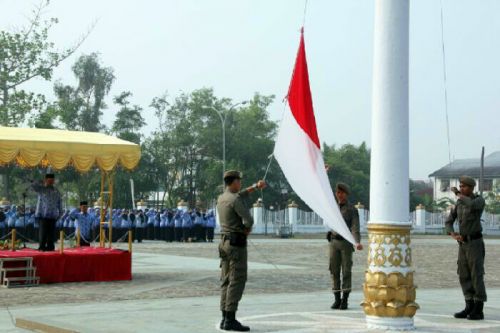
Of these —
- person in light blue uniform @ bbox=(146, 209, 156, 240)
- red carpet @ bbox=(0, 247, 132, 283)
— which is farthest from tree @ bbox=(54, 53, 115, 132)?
red carpet @ bbox=(0, 247, 132, 283)

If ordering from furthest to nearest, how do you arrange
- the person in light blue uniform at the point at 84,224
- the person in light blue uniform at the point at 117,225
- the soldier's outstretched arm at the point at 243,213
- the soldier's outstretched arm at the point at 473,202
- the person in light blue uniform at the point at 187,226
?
the person in light blue uniform at the point at 187,226, the person in light blue uniform at the point at 117,225, the person in light blue uniform at the point at 84,224, the soldier's outstretched arm at the point at 473,202, the soldier's outstretched arm at the point at 243,213

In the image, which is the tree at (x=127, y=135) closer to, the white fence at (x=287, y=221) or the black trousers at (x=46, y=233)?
the white fence at (x=287, y=221)

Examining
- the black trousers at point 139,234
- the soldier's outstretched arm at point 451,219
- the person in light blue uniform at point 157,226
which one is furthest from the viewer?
the person in light blue uniform at point 157,226

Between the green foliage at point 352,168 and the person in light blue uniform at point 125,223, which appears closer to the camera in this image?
the person in light blue uniform at point 125,223

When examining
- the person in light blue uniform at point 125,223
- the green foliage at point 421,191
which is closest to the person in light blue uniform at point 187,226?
the person in light blue uniform at point 125,223

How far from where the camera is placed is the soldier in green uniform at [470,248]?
11102 millimetres

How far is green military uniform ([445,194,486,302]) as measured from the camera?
11.2 meters

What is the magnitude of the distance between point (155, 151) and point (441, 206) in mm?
27020

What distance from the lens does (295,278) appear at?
18422mm

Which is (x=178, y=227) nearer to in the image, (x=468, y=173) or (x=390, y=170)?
(x=390, y=170)

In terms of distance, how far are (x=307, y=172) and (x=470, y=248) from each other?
8.89 feet

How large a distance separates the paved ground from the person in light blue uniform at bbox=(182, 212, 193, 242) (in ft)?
57.1

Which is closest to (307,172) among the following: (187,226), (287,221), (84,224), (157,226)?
(84,224)

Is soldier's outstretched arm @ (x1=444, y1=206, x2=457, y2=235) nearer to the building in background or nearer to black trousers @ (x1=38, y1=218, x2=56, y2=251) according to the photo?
black trousers @ (x1=38, y1=218, x2=56, y2=251)
